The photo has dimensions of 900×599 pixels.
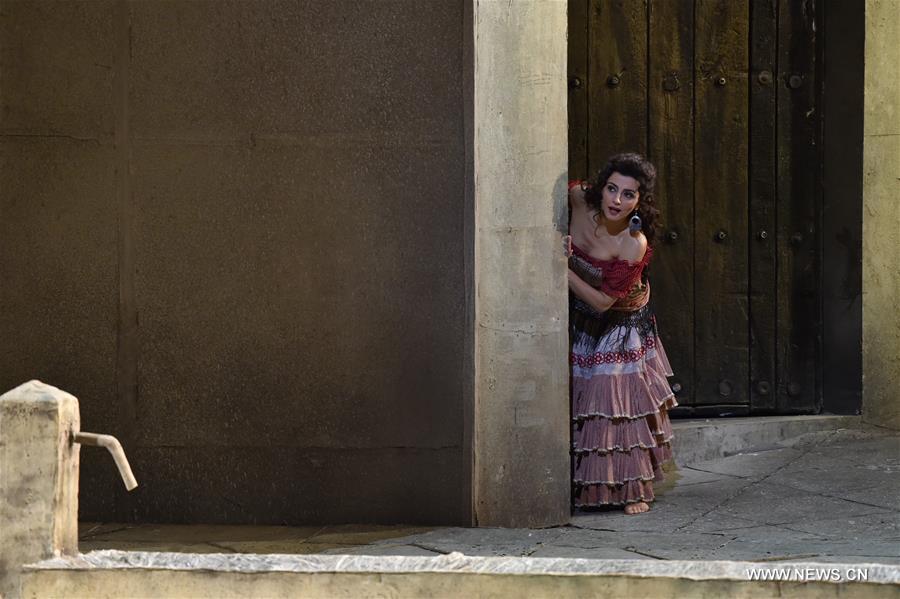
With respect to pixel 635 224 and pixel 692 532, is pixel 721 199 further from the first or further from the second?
pixel 692 532

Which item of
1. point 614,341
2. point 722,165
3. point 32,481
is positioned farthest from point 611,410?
point 32,481

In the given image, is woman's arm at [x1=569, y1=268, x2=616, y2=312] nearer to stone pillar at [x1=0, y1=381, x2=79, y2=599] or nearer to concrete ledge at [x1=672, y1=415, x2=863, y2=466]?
concrete ledge at [x1=672, y1=415, x2=863, y2=466]

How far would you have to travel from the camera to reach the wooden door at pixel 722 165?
8086mm

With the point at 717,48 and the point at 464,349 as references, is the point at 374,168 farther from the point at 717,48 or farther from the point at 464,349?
the point at 717,48

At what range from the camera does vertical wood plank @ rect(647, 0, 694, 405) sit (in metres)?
8.15

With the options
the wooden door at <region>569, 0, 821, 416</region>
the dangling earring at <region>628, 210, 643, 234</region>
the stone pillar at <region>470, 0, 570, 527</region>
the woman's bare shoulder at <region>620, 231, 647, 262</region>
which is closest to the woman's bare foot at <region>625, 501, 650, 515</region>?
the stone pillar at <region>470, 0, 570, 527</region>

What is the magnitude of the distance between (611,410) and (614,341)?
1.12ft

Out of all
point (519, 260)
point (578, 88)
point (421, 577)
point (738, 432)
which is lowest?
point (421, 577)

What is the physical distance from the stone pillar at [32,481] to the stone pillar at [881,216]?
544 cm

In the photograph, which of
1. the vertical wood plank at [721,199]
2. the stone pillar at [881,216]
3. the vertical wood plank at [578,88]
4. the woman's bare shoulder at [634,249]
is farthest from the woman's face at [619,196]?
the stone pillar at [881,216]

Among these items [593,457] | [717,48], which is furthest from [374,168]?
[717,48]

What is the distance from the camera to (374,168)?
6625 millimetres

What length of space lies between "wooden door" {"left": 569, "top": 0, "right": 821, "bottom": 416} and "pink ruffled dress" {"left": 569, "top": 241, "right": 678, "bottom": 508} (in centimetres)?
116

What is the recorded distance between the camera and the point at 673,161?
8.20m
